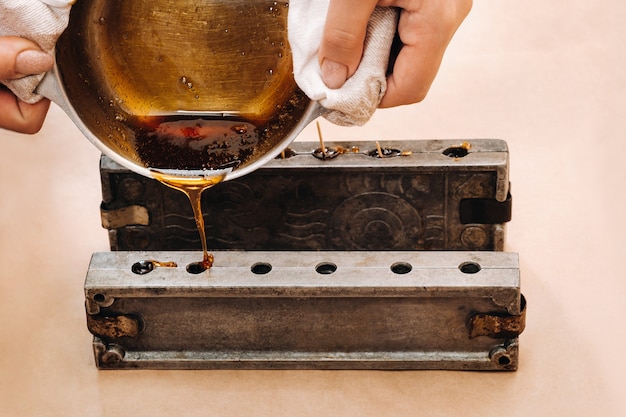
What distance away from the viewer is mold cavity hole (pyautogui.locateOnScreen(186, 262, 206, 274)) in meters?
1.38

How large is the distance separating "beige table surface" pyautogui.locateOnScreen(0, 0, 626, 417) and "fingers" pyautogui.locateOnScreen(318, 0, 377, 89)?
A: 17.4 inches

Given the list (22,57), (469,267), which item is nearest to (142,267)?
(22,57)

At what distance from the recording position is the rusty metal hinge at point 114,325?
137 cm

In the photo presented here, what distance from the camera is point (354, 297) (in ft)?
4.39

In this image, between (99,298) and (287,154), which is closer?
(99,298)

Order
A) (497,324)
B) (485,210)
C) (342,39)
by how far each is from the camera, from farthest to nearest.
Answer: (485,210) → (497,324) → (342,39)

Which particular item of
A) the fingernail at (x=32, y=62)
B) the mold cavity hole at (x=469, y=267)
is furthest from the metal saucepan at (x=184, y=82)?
the mold cavity hole at (x=469, y=267)

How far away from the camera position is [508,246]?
5.42 feet

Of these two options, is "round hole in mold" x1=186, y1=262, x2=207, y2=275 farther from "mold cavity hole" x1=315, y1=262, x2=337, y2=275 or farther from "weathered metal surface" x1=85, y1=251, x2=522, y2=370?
"mold cavity hole" x1=315, y1=262, x2=337, y2=275

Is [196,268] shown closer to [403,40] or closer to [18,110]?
[18,110]

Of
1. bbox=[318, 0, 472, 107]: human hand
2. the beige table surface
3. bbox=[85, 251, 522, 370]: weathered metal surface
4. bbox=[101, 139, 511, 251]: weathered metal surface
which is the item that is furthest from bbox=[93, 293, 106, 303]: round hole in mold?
bbox=[318, 0, 472, 107]: human hand

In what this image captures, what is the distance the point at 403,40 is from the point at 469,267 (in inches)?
13.7

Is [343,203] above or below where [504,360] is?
above

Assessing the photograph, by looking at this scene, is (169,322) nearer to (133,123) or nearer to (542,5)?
(133,123)
